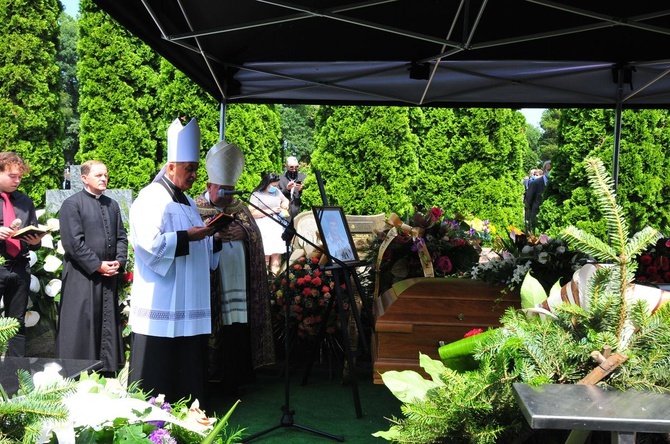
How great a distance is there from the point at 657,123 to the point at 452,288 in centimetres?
845

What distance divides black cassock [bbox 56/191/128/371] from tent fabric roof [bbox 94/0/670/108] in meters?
1.48

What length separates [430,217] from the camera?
5.29m

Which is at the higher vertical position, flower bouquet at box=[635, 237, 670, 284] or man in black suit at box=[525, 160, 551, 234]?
man in black suit at box=[525, 160, 551, 234]

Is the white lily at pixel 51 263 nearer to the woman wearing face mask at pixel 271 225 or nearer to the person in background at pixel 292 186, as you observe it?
the woman wearing face mask at pixel 271 225

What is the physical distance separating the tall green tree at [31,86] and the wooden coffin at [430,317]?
11255 millimetres

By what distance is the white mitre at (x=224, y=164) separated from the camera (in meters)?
4.85

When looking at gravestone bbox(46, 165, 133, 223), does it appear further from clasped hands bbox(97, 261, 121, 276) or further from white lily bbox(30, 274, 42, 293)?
clasped hands bbox(97, 261, 121, 276)

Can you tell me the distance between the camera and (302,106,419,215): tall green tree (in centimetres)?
1310

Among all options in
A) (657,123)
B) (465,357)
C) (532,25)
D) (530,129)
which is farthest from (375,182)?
(530,129)

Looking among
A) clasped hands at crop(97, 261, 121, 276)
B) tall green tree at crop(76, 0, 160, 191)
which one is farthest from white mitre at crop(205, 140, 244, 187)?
tall green tree at crop(76, 0, 160, 191)

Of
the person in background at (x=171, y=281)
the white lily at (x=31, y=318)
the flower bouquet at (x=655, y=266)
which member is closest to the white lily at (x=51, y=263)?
the white lily at (x=31, y=318)

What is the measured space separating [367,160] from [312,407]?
339 inches

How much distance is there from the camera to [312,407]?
5.05m

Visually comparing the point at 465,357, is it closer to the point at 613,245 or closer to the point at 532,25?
the point at 613,245
